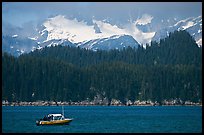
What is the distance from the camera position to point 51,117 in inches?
4097

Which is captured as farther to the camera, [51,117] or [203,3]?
[51,117]

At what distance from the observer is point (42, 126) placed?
323ft

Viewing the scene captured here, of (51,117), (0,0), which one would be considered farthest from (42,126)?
(0,0)

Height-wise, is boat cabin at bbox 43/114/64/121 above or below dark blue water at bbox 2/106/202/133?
above

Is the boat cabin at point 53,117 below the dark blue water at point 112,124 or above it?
above

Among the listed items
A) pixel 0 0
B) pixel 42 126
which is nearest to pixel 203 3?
pixel 0 0

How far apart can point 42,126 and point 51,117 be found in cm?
580

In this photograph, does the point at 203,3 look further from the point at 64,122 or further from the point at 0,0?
the point at 64,122

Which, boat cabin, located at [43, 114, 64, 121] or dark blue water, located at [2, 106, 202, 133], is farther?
boat cabin, located at [43, 114, 64, 121]

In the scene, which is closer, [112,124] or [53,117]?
[112,124]

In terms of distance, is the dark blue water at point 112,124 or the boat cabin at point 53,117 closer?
the dark blue water at point 112,124

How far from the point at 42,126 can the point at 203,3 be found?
169 feet

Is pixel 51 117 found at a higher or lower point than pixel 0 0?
lower

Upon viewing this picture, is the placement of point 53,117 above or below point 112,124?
above
